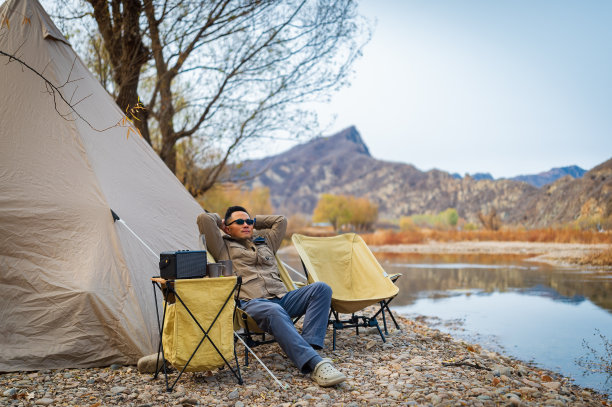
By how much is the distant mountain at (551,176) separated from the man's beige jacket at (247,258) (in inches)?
1095

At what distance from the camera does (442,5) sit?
32.6ft

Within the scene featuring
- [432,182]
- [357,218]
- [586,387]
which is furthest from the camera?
[432,182]

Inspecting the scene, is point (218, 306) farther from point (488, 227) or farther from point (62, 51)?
point (488, 227)

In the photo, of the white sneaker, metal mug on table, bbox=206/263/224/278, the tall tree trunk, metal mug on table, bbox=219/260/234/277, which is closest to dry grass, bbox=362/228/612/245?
the tall tree trunk

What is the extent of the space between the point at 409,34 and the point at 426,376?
807cm

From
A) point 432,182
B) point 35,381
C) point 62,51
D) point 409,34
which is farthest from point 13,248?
point 432,182

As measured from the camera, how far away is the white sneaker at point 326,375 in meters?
2.67

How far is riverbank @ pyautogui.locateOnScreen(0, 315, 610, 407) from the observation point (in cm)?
251

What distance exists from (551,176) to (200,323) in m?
40.5

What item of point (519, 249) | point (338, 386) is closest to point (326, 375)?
point (338, 386)

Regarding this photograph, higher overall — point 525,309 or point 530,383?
point 530,383

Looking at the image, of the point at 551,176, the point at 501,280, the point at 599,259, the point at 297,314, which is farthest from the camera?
the point at 551,176

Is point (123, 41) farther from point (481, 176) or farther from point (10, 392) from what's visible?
point (481, 176)

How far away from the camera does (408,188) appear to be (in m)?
58.0
